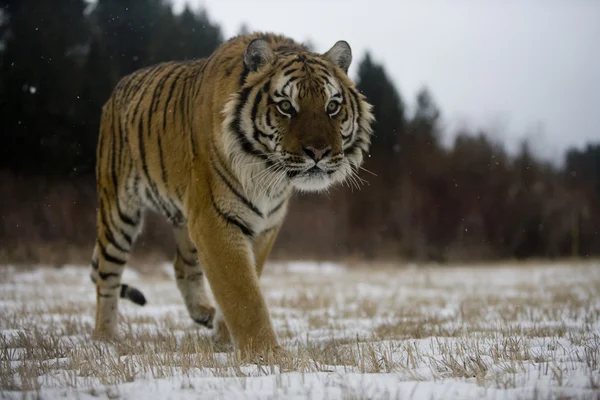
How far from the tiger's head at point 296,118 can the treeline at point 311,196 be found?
177 inches

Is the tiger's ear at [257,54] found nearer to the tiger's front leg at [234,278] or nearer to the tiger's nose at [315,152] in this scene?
the tiger's nose at [315,152]

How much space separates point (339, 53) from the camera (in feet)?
15.1

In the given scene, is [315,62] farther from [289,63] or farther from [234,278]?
[234,278]

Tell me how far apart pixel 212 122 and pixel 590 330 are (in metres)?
3.30

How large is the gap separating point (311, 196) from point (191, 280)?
21.1m

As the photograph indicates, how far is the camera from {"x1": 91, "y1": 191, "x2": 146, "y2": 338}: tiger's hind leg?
5.39m

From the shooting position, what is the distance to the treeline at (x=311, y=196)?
14.9 m

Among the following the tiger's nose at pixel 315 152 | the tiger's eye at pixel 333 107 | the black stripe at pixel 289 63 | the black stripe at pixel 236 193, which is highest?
the black stripe at pixel 289 63

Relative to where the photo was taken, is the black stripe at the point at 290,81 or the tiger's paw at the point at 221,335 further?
the tiger's paw at the point at 221,335

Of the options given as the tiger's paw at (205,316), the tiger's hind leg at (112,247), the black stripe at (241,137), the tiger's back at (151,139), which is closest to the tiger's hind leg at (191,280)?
the tiger's paw at (205,316)

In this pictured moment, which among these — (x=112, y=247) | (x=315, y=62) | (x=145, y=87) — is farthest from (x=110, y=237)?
(x=315, y=62)

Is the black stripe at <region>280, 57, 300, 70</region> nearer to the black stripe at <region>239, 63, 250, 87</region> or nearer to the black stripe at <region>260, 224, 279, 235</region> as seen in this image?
the black stripe at <region>239, 63, 250, 87</region>

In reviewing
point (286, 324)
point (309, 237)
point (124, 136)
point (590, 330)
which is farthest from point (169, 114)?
point (309, 237)

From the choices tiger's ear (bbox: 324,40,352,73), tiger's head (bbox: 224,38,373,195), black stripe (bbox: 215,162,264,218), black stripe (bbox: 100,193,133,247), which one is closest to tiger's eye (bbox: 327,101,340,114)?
tiger's head (bbox: 224,38,373,195)
